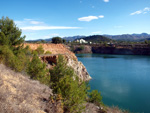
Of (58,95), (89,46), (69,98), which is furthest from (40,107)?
(89,46)

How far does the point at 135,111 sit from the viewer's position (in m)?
14.6

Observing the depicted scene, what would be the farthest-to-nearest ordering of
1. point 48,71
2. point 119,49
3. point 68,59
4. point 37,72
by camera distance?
point 119,49
point 68,59
point 48,71
point 37,72

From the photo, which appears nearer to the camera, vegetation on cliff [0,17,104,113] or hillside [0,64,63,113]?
hillside [0,64,63,113]

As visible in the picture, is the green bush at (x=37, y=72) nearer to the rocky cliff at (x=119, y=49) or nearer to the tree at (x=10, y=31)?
the tree at (x=10, y=31)

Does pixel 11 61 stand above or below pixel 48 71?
above

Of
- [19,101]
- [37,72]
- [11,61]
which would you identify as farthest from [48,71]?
[19,101]

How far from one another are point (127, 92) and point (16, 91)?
57.5ft

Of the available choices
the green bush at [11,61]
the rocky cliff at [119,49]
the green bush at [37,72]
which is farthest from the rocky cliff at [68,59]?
the rocky cliff at [119,49]

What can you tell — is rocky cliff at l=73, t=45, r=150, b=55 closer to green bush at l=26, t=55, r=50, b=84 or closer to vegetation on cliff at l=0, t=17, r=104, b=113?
vegetation on cliff at l=0, t=17, r=104, b=113

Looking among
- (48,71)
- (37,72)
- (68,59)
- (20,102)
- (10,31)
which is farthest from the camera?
(68,59)

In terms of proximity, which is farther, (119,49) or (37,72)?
(119,49)

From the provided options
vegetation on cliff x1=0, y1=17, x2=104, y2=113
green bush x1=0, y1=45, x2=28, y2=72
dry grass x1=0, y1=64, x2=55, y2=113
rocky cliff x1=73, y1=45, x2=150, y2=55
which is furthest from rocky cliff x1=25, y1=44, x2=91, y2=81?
rocky cliff x1=73, y1=45, x2=150, y2=55

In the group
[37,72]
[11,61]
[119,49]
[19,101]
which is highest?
[11,61]

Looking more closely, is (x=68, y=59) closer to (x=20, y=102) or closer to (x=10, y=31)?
(x=10, y=31)
